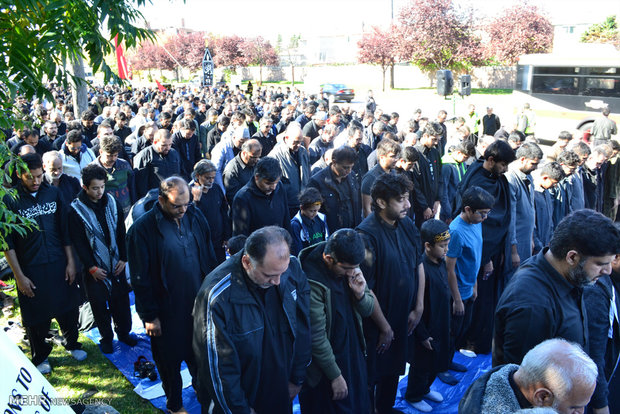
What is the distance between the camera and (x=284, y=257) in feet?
9.09

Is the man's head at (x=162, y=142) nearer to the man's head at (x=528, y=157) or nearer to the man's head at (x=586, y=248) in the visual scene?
the man's head at (x=528, y=157)

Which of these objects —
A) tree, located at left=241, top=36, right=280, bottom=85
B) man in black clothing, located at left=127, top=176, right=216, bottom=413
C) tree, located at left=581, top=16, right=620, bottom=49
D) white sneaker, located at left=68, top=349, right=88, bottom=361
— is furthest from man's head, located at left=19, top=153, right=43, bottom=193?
tree, located at left=581, top=16, right=620, bottom=49

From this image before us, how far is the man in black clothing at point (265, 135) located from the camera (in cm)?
1038

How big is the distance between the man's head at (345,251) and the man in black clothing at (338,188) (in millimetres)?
2548

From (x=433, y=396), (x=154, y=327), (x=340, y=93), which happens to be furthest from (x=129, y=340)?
(x=340, y=93)

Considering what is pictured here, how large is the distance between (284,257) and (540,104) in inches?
725

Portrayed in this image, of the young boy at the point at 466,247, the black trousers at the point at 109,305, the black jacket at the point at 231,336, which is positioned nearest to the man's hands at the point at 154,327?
the black jacket at the point at 231,336

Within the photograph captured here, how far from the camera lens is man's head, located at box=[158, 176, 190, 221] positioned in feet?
12.4

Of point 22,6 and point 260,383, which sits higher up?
point 22,6

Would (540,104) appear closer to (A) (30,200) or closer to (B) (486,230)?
(B) (486,230)

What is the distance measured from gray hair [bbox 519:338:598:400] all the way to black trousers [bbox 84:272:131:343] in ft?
13.7

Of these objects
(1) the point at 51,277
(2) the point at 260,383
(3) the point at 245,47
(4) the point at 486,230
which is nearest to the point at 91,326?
(1) the point at 51,277

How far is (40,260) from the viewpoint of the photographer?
15.0 ft

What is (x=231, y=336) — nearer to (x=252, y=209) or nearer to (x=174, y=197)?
(x=174, y=197)
